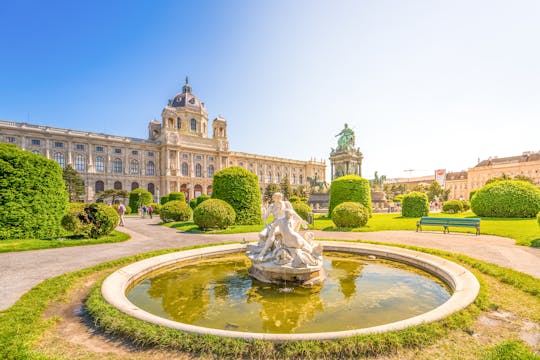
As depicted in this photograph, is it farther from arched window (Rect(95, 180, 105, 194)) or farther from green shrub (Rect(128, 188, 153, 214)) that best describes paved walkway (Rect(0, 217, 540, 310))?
arched window (Rect(95, 180, 105, 194))

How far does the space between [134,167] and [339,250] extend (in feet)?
196

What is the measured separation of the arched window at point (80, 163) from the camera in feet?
175

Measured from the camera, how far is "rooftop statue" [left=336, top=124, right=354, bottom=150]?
125ft

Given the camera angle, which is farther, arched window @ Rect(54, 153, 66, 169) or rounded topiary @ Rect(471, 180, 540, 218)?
arched window @ Rect(54, 153, 66, 169)

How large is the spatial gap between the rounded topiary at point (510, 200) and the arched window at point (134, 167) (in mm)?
59172

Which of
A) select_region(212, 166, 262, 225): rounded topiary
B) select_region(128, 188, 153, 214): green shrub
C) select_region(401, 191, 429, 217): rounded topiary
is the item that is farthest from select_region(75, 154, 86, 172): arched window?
select_region(401, 191, 429, 217): rounded topiary

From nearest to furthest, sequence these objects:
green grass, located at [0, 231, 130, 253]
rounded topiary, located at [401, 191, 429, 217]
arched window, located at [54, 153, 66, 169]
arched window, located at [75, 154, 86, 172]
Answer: green grass, located at [0, 231, 130, 253]
rounded topiary, located at [401, 191, 429, 217]
arched window, located at [54, 153, 66, 169]
arched window, located at [75, 154, 86, 172]

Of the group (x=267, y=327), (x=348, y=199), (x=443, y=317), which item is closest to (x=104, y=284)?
(x=267, y=327)

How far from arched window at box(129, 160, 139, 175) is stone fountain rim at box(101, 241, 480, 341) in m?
57.5

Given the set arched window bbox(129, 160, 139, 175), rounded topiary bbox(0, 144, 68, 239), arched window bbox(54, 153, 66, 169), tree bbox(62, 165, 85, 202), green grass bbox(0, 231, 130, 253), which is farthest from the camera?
arched window bbox(129, 160, 139, 175)

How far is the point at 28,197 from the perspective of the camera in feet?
35.8

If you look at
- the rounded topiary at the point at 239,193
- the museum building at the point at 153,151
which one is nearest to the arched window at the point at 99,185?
the museum building at the point at 153,151

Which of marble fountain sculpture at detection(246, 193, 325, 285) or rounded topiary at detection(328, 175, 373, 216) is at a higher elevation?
rounded topiary at detection(328, 175, 373, 216)

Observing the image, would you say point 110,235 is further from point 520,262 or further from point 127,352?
point 520,262
